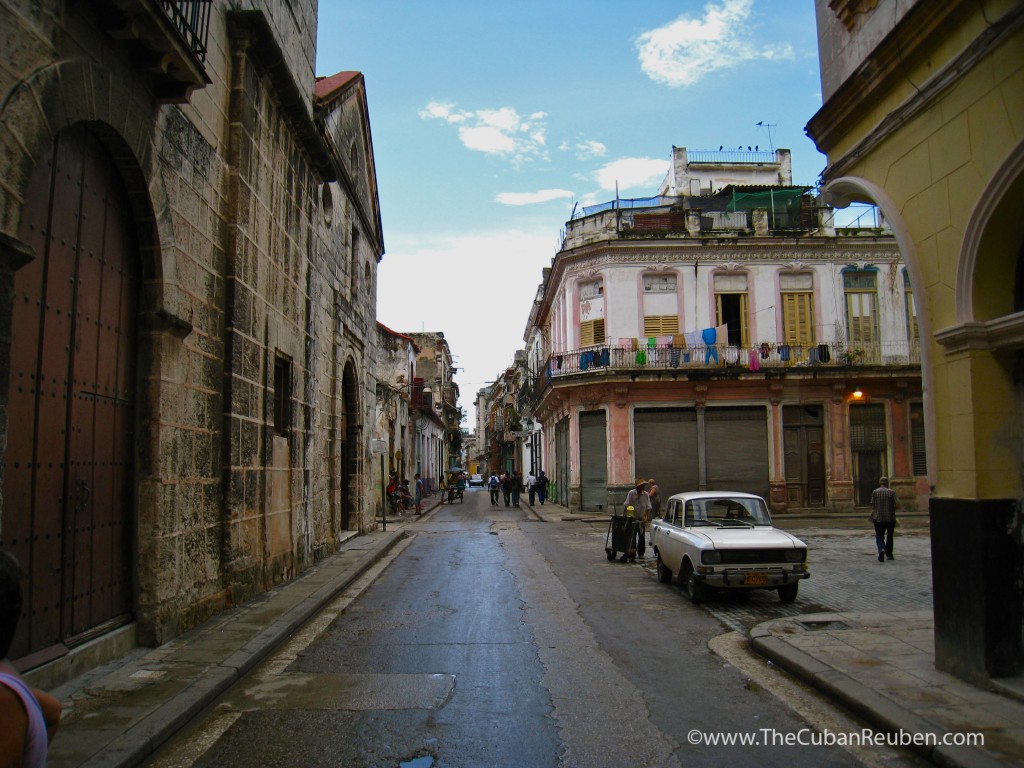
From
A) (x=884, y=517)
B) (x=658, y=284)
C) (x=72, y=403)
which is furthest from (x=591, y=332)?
(x=72, y=403)

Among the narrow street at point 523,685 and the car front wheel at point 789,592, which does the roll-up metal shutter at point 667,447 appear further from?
the car front wheel at point 789,592

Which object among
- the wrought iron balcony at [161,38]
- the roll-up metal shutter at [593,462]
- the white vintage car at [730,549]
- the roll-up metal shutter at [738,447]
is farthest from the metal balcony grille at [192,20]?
the roll-up metal shutter at [738,447]

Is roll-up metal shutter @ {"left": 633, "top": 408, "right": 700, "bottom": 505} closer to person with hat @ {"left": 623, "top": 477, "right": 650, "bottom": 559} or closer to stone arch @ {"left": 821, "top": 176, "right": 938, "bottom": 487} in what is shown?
person with hat @ {"left": 623, "top": 477, "right": 650, "bottom": 559}

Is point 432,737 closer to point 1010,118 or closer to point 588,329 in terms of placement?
point 1010,118

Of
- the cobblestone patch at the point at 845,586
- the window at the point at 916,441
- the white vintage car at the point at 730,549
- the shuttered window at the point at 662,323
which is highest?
the shuttered window at the point at 662,323

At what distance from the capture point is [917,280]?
6.85 m

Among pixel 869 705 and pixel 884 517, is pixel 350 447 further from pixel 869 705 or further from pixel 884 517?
pixel 869 705

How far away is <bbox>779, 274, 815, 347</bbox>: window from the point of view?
2764 cm

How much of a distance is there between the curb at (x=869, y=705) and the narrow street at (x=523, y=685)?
5.8 inches

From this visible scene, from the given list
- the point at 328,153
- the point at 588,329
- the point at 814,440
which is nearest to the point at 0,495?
the point at 328,153

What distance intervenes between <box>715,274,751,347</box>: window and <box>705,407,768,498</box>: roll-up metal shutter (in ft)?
9.14

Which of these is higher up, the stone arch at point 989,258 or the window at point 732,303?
the window at point 732,303

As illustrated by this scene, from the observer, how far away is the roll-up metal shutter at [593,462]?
90.2 feet

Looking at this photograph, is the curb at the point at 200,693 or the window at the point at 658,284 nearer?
the curb at the point at 200,693
